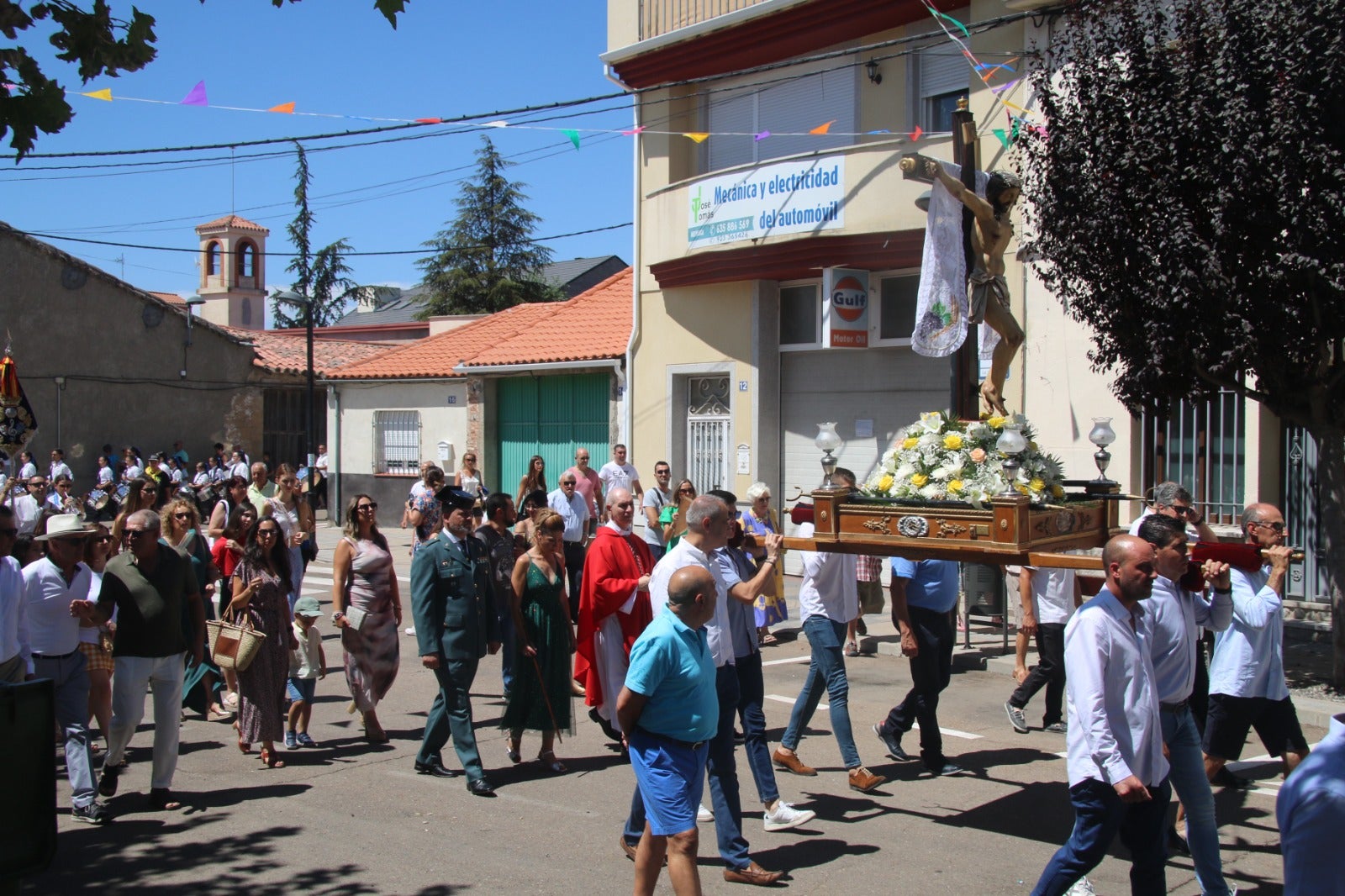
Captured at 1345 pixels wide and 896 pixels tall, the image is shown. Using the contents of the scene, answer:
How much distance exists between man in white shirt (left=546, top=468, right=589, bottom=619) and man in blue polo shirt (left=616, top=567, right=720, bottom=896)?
823cm

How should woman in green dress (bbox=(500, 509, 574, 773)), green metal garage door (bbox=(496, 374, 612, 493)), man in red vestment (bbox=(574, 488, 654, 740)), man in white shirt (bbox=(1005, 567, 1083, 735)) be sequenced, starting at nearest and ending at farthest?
man in red vestment (bbox=(574, 488, 654, 740)) → woman in green dress (bbox=(500, 509, 574, 773)) → man in white shirt (bbox=(1005, 567, 1083, 735)) → green metal garage door (bbox=(496, 374, 612, 493))

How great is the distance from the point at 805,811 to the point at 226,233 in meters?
55.3

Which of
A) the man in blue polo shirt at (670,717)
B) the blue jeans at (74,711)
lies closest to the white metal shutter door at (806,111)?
the blue jeans at (74,711)

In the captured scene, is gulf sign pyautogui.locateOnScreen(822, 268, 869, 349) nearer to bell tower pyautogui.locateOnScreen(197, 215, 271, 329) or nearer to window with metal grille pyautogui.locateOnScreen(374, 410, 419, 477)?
window with metal grille pyautogui.locateOnScreen(374, 410, 419, 477)

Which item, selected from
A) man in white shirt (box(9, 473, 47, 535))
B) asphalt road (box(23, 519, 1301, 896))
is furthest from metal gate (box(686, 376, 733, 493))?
asphalt road (box(23, 519, 1301, 896))

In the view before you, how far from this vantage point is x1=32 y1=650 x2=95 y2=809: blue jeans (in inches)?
263

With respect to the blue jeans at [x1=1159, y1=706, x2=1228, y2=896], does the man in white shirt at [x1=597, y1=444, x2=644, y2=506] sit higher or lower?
higher

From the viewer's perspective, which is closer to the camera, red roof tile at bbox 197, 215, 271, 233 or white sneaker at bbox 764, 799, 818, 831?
white sneaker at bbox 764, 799, 818, 831

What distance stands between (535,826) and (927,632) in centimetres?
274

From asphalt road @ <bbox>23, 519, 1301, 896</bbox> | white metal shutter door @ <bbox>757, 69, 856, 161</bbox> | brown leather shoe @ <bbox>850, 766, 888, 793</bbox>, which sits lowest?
asphalt road @ <bbox>23, 519, 1301, 896</bbox>

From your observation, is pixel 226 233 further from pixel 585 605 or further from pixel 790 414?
pixel 585 605

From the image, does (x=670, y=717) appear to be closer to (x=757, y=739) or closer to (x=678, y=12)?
(x=757, y=739)

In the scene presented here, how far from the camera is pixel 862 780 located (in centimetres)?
725

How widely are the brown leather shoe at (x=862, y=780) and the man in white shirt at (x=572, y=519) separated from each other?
6.26 meters
